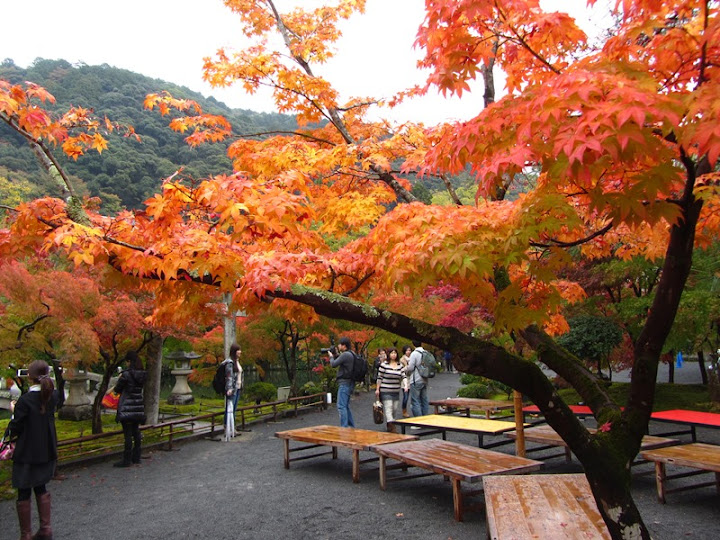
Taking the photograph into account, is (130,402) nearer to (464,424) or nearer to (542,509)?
(464,424)

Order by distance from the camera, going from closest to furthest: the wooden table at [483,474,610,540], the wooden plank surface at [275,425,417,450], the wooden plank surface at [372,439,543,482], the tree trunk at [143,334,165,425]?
1. the wooden table at [483,474,610,540]
2. the wooden plank surface at [372,439,543,482]
3. the wooden plank surface at [275,425,417,450]
4. the tree trunk at [143,334,165,425]

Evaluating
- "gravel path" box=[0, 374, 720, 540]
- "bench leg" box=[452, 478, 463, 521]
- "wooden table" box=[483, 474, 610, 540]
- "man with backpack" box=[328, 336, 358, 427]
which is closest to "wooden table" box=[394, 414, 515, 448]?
"gravel path" box=[0, 374, 720, 540]

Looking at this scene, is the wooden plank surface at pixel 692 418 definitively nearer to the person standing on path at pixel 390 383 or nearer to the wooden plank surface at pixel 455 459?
the wooden plank surface at pixel 455 459

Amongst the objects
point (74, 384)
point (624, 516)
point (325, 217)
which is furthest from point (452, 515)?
point (74, 384)

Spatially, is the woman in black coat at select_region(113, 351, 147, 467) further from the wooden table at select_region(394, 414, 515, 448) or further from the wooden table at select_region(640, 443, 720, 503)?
the wooden table at select_region(640, 443, 720, 503)

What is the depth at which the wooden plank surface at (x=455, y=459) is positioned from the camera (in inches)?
194

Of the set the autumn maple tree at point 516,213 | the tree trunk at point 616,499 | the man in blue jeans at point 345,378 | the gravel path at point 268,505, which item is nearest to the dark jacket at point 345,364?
the man in blue jeans at point 345,378

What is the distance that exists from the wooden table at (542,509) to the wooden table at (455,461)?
1.30ft

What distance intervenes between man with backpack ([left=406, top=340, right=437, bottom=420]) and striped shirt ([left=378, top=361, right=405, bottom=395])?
63 cm

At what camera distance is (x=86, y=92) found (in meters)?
37.5

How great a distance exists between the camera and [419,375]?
10359 millimetres

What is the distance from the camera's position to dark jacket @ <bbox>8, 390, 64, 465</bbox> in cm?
461

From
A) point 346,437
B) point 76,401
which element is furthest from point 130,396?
point 76,401

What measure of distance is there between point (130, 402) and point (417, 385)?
532cm
